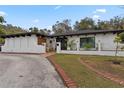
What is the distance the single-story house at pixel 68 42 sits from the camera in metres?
24.4

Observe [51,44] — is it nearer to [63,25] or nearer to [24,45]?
[24,45]

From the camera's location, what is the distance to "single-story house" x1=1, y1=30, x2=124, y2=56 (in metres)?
24.4

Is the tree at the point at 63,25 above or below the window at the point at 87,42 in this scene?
above

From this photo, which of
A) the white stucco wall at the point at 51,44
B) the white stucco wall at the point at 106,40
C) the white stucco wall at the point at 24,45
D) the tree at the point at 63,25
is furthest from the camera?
the tree at the point at 63,25

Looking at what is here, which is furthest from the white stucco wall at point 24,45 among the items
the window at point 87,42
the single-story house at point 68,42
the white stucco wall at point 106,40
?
the white stucco wall at point 106,40

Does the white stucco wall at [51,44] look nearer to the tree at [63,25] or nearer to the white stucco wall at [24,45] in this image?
the white stucco wall at [24,45]

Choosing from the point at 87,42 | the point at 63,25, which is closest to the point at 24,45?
the point at 87,42

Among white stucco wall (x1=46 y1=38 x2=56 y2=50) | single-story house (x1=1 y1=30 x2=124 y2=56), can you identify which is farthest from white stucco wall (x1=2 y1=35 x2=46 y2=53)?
white stucco wall (x1=46 y1=38 x2=56 y2=50)

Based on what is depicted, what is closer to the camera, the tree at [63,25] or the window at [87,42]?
the window at [87,42]

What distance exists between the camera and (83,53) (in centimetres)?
2328

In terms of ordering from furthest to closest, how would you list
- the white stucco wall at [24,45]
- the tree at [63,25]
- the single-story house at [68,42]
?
1. the tree at [63,25]
2. the white stucco wall at [24,45]
3. the single-story house at [68,42]

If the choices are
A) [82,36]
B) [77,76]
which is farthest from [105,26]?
[77,76]
